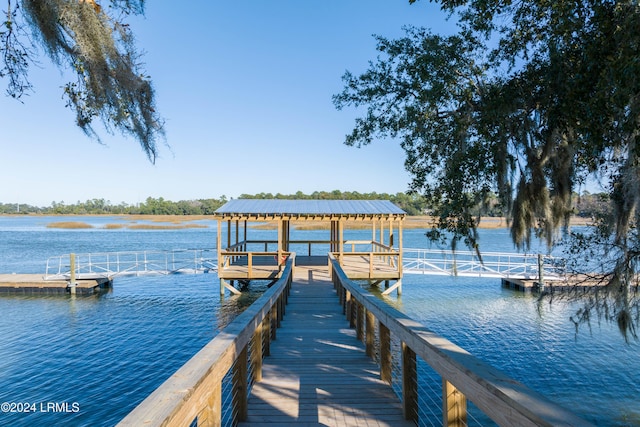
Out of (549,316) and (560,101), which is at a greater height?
(560,101)

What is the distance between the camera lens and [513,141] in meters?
5.08

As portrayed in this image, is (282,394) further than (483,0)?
No

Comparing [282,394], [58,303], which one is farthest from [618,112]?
[58,303]

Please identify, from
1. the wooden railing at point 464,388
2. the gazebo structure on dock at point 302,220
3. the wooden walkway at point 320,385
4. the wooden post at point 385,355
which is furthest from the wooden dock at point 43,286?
the wooden railing at point 464,388

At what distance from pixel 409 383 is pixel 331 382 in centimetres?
104

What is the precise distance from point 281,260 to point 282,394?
11.4 metres

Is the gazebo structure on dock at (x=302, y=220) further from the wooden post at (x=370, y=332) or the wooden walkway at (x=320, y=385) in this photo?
the wooden post at (x=370, y=332)

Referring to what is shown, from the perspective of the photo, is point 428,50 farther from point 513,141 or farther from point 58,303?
point 58,303

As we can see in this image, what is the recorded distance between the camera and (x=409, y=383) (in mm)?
2932

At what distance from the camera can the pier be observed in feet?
4.97

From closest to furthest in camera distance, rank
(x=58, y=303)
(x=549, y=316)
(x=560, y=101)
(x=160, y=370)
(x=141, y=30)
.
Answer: (x=141, y=30) → (x=560, y=101) → (x=160, y=370) → (x=549, y=316) → (x=58, y=303)

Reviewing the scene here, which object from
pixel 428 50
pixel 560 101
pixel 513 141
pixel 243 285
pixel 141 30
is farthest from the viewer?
pixel 243 285

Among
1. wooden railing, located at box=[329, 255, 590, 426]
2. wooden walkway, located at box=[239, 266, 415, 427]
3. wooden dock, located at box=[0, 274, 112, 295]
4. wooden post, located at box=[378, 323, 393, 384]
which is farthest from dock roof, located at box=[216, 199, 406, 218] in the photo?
wooden railing, located at box=[329, 255, 590, 426]

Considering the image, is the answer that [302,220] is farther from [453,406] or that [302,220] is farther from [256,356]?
[453,406]
